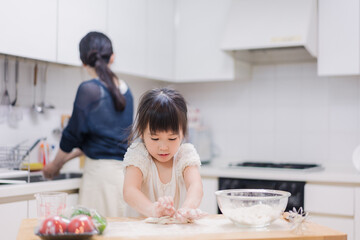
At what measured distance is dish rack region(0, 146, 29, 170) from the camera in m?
2.31

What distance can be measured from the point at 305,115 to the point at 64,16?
176 cm

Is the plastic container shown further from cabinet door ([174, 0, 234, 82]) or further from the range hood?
cabinet door ([174, 0, 234, 82])

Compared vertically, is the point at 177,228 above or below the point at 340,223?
above

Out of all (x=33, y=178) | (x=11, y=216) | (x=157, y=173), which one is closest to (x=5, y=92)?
(x=33, y=178)

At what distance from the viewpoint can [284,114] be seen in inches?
132

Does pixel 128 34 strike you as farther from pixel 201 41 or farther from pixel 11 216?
pixel 11 216

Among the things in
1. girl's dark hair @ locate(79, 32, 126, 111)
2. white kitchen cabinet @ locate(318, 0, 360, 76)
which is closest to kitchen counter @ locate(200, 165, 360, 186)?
white kitchen cabinet @ locate(318, 0, 360, 76)

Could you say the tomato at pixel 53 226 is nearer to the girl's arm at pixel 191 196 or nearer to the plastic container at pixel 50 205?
the plastic container at pixel 50 205

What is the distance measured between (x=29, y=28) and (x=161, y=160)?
3.41 ft

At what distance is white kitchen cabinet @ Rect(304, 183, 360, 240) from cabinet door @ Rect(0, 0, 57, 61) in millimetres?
1607

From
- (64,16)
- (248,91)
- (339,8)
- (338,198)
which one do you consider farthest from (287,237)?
(248,91)

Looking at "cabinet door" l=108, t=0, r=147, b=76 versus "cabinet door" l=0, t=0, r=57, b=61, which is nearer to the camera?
"cabinet door" l=0, t=0, r=57, b=61

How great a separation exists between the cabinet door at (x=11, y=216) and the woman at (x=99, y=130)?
311 millimetres

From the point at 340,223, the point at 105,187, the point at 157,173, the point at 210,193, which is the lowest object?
the point at 340,223
